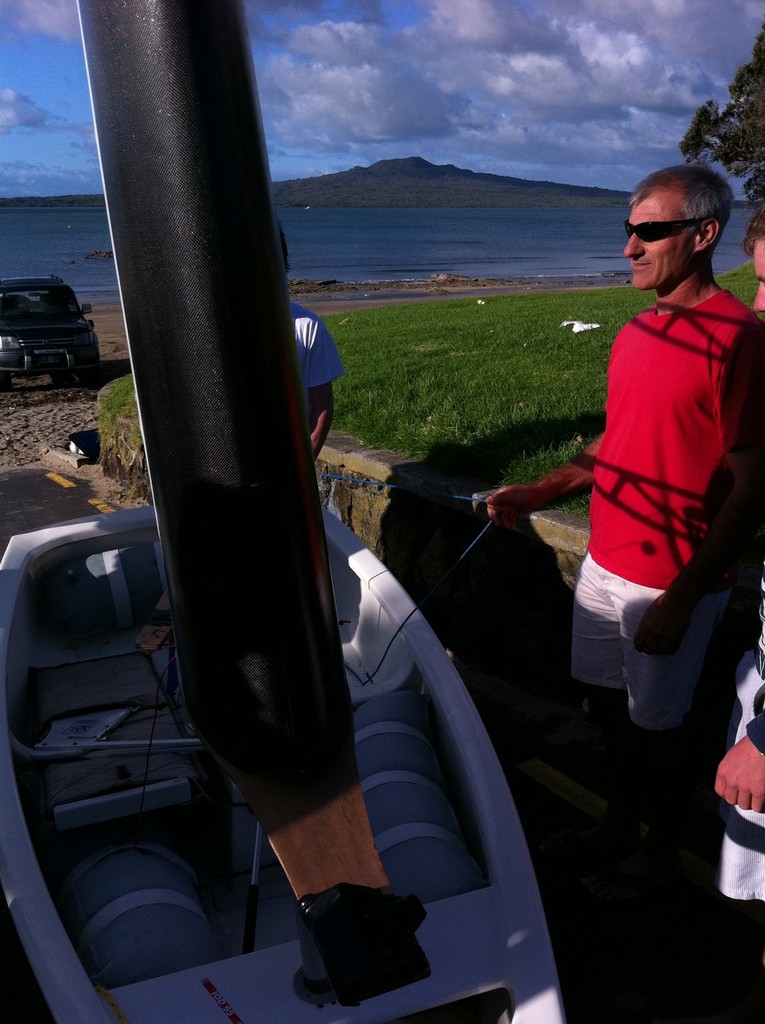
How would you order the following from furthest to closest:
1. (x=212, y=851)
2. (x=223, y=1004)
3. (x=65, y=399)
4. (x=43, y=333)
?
(x=43, y=333) < (x=65, y=399) < (x=212, y=851) < (x=223, y=1004)

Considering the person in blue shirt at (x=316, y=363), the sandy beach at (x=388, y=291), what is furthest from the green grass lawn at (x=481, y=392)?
the sandy beach at (x=388, y=291)

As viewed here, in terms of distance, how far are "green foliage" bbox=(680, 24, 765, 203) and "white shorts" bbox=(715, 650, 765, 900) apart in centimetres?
2787

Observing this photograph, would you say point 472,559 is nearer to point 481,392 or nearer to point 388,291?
point 481,392

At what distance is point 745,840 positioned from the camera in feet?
7.72

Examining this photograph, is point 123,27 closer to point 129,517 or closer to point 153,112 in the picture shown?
point 153,112

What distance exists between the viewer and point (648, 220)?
2896 millimetres

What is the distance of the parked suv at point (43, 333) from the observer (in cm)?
1580

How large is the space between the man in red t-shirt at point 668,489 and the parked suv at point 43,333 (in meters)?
14.3

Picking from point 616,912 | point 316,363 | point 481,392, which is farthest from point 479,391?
point 616,912

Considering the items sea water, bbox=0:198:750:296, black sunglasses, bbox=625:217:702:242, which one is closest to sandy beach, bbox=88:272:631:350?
sea water, bbox=0:198:750:296

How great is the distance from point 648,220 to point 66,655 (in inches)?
134

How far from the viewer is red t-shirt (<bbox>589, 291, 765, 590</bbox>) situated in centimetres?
269

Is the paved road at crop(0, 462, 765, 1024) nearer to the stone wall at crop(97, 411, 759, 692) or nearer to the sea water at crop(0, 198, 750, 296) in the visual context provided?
the stone wall at crop(97, 411, 759, 692)

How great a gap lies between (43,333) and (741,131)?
21735 millimetres
